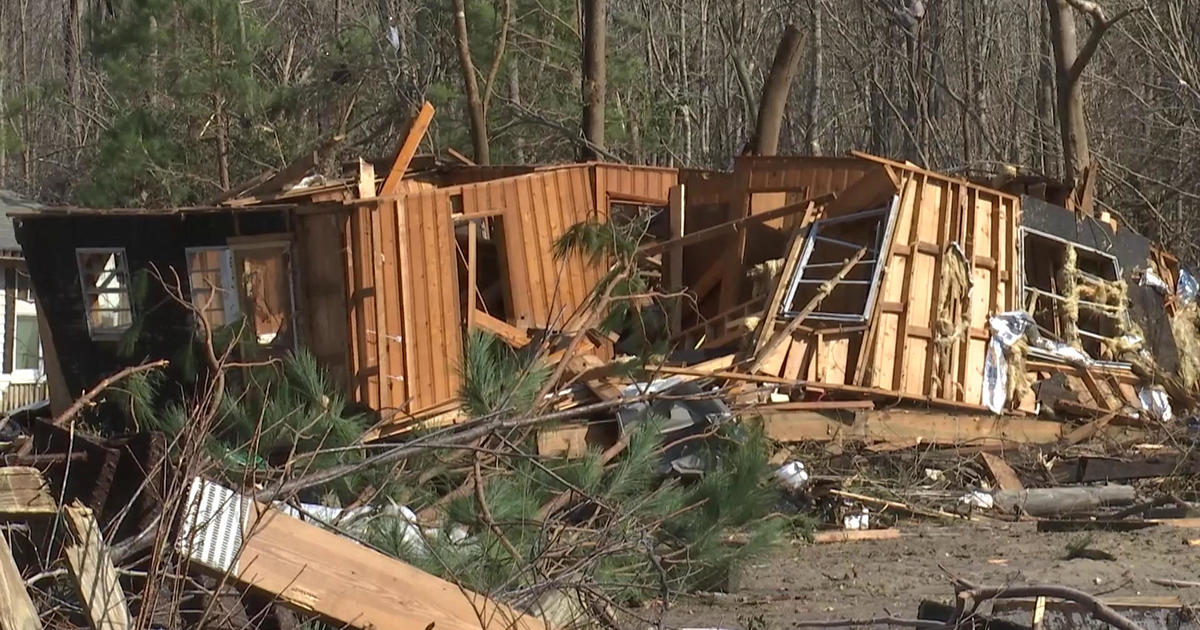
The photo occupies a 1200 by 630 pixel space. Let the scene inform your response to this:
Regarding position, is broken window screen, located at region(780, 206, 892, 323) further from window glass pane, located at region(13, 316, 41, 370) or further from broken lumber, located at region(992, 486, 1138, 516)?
window glass pane, located at region(13, 316, 41, 370)

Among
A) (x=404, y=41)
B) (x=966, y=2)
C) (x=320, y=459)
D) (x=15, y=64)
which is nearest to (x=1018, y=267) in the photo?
(x=320, y=459)

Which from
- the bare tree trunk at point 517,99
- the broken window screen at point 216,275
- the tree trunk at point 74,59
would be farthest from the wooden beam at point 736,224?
the tree trunk at point 74,59

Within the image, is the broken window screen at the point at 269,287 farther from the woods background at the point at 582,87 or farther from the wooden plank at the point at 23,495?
the wooden plank at the point at 23,495

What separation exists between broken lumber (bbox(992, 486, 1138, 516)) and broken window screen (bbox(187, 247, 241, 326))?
6855 mm

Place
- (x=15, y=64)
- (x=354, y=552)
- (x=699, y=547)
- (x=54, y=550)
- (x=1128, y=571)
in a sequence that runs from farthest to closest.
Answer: (x=15, y=64)
(x=1128, y=571)
(x=699, y=547)
(x=354, y=552)
(x=54, y=550)

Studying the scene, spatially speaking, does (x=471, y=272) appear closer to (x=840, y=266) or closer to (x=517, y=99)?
(x=840, y=266)

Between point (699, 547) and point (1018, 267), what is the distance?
306 inches

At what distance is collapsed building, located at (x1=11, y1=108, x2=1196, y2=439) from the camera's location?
41.4 feet

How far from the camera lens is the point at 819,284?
43.1ft

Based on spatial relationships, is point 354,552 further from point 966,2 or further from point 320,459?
point 966,2

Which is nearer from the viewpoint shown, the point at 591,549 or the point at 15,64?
the point at 591,549

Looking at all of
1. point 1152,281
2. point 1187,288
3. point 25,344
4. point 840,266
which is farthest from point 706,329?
point 25,344

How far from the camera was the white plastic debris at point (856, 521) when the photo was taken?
10883 mm

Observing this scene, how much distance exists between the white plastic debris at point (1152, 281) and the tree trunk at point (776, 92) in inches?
163
